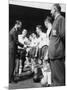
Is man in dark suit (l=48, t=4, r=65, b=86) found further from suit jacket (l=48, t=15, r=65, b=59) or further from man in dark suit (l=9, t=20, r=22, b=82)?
man in dark suit (l=9, t=20, r=22, b=82)

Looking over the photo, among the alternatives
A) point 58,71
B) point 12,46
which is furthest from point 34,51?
point 58,71

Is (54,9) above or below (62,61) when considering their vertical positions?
above

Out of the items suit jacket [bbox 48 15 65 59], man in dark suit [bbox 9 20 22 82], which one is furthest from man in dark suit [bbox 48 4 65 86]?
man in dark suit [bbox 9 20 22 82]

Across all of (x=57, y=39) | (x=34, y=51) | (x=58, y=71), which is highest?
(x=57, y=39)

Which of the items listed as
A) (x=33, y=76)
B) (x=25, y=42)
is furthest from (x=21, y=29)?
(x=33, y=76)

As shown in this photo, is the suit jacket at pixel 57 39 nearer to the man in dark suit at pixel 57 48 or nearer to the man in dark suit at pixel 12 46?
the man in dark suit at pixel 57 48

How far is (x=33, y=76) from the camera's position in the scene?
325 centimetres

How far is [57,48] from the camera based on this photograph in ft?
11.2

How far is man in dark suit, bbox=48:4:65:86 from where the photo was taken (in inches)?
133

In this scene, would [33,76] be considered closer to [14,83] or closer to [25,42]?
[14,83]

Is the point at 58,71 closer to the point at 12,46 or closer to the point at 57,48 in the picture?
the point at 57,48

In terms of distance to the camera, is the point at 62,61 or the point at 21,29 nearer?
the point at 21,29

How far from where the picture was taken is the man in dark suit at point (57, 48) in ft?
11.1

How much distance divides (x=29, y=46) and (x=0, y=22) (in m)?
0.59
